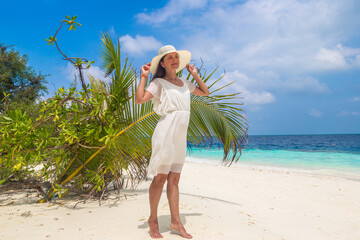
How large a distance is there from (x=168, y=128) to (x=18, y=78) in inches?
502

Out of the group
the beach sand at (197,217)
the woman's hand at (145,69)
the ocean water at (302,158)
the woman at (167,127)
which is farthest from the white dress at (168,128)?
the beach sand at (197,217)

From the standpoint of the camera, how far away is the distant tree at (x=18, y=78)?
11992 millimetres

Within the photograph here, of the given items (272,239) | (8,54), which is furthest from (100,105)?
(8,54)

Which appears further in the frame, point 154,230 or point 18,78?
point 18,78

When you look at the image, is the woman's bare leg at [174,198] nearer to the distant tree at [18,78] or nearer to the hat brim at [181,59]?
the hat brim at [181,59]

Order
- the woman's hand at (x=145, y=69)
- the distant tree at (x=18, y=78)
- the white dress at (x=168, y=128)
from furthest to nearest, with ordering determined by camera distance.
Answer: the distant tree at (x=18, y=78), the woman's hand at (x=145, y=69), the white dress at (x=168, y=128)

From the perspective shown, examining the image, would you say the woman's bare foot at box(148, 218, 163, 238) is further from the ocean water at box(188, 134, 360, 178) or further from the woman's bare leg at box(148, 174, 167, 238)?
the ocean water at box(188, 134, 360, 178)

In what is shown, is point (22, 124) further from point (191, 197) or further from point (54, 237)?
point (191, 197)

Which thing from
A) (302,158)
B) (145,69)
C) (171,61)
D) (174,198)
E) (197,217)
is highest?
(171,61)

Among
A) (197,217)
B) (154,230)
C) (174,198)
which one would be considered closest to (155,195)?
(174,198)

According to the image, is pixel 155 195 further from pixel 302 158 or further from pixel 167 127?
pixel 302 158

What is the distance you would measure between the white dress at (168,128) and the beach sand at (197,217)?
74 centimetres

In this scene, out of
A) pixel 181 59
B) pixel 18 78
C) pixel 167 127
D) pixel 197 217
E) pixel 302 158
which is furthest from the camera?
pixel 302 158

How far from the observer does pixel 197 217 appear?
324cm
